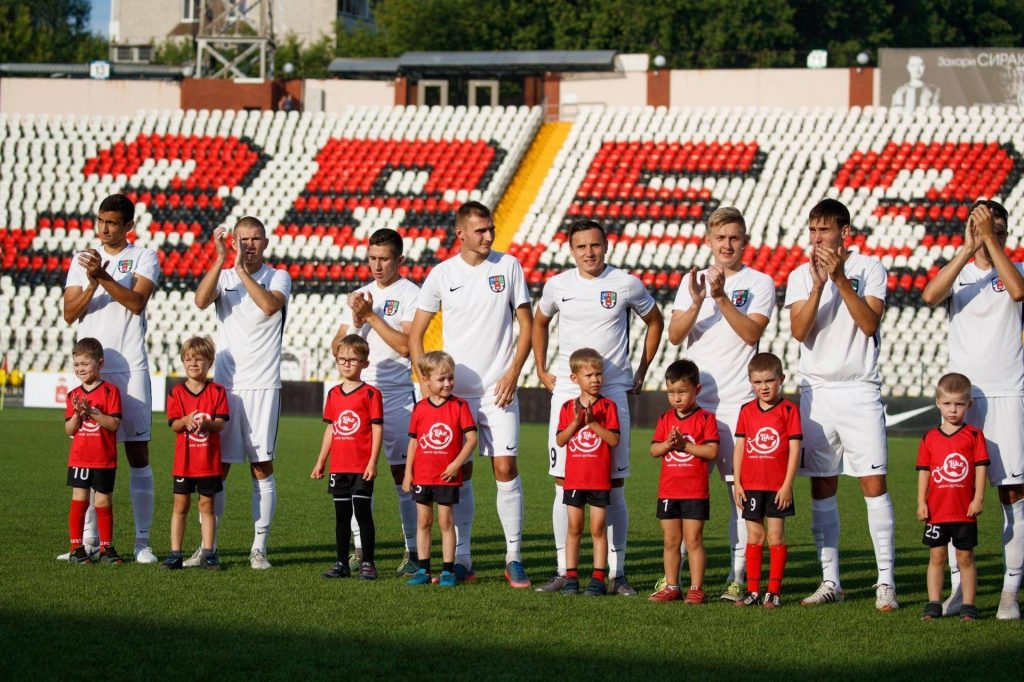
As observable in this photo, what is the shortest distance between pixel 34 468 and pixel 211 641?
9.03 m

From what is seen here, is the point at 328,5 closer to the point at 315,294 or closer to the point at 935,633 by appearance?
the point at 315,294

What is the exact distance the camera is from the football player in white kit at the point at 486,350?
8.34 metres

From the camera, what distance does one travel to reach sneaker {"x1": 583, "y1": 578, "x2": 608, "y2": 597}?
7.86 m

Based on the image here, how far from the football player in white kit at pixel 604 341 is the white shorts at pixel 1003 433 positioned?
1.98 metres

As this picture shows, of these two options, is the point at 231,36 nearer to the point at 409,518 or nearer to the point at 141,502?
the point at 141,502

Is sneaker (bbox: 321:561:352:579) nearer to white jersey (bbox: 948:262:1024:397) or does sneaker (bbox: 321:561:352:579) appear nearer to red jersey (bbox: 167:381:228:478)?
red jersey (bbox: 167:381:228:478)

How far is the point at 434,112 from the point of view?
34344 millimetres

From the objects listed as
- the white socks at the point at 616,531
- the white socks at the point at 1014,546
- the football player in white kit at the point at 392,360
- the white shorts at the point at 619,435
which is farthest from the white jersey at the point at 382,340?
the white socks at the point at 1014,546

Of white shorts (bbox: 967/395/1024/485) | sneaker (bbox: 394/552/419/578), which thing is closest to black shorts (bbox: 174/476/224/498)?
sneaker (bbox: 394/552/419/578)

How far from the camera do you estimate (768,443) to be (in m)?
7.61

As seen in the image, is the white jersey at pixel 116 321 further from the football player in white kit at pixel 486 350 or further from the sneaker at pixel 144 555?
the football player in white kit at pixel 486 350

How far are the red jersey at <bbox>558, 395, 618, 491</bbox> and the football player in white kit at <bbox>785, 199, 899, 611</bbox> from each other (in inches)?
46.3

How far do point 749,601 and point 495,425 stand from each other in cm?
193

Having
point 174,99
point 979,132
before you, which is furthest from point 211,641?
point 174,99
